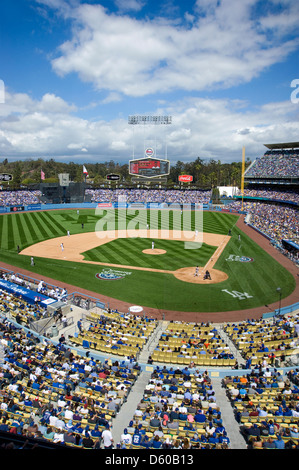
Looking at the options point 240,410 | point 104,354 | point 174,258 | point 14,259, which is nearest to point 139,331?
point 104,354

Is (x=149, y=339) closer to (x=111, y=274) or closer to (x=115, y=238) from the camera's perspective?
(x=111, y=274)

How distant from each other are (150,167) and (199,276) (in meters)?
59.7

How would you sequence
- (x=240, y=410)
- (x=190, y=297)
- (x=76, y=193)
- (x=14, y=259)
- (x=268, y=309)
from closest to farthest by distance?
(x=240, y=410) < (x=268, y=309) < (x=190, y=297) < (x=14, y=259) < (x=76, y=193)

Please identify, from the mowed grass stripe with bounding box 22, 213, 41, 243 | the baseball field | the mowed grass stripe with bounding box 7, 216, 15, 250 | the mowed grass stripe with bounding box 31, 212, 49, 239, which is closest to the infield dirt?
the baseball field

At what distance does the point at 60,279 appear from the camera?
30.7 metres

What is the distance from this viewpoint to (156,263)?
35875mm

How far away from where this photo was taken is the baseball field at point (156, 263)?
2705cm

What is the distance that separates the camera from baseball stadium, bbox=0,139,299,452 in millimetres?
10680

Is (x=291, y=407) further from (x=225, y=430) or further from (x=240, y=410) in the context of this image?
(x=225, y=430)

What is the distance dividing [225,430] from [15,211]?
73.2m

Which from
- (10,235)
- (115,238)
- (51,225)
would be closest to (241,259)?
(115,238)

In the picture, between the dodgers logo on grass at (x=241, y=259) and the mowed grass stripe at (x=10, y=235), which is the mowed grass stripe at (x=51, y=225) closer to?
the mowed grass stripe at (x=10, y=235)

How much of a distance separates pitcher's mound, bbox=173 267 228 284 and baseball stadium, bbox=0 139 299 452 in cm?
21

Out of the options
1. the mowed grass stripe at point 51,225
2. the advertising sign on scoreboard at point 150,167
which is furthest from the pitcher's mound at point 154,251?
the advertising sign on scoreboard at point 150,167
